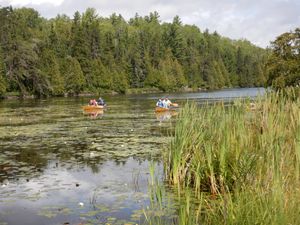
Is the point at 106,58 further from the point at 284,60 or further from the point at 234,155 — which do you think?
the point at 234,155

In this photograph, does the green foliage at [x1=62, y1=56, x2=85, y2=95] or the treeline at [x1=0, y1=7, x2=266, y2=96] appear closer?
the treeline at [x1=0, y1=7, x2=266, y2=96]

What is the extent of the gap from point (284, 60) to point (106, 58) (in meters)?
73.8

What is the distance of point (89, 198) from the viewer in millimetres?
10688

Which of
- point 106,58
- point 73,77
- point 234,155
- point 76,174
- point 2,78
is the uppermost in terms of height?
point 106,58

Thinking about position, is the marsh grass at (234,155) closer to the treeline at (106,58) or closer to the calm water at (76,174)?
the calm water at (76,174)

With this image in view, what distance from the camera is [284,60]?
3984 centimetres

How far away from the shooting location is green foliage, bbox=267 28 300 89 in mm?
37688

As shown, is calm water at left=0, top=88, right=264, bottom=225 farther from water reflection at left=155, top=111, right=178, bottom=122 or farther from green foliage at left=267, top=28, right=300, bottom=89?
green foliage at left=267, top=28, right=300, bottom=89

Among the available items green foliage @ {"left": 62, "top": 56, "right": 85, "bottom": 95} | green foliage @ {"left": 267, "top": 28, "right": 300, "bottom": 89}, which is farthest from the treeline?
green foliage @ {"left": 267, "top": 28, "right": 300, "bottom": 89}

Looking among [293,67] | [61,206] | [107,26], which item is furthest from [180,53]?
[61,206]

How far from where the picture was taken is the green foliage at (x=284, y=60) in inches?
1484

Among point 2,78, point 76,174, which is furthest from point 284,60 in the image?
point 2,78

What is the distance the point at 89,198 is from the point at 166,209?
2397 millimetres

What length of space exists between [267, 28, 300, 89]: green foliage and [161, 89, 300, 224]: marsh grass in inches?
1070
